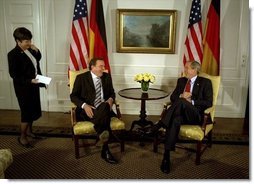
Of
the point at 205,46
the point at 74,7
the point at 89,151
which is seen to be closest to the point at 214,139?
the point at 205,46

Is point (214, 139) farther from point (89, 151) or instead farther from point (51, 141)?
point (51, 141)

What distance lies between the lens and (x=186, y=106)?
2854 mm

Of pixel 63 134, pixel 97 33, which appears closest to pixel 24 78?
pixel 63 134

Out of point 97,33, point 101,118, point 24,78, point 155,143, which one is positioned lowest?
point 155,143

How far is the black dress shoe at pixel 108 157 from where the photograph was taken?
2.89m

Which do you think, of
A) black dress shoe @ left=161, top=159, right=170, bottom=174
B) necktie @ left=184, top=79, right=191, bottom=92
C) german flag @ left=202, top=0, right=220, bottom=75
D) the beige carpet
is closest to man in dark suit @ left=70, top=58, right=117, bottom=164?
the beige carpet

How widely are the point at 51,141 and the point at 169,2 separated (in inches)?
108

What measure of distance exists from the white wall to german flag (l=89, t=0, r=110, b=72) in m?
0.27

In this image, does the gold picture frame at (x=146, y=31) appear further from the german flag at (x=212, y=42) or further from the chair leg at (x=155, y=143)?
the chair leg at (x=155, y=143)

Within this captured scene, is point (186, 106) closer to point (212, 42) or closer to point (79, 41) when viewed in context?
point (212, 42)

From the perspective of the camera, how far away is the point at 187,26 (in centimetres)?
427

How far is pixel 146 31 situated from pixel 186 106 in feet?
6.12

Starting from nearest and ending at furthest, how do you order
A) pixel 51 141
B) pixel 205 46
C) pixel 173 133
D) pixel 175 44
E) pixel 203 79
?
pixel 173 133 → pixel 203 79 → pixel 51 141 → pixel 205 46 → pixel 175 44

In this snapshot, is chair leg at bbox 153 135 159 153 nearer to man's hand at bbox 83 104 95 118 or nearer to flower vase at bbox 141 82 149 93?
flower vase at bbox 141 82 149 93
